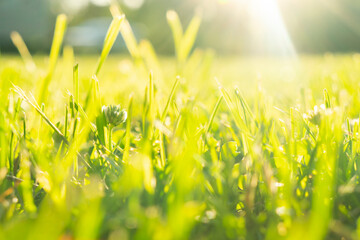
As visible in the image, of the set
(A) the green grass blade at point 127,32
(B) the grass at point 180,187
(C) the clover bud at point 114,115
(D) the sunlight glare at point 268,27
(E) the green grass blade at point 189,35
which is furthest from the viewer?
(D) the sunlight glare at point 268,27

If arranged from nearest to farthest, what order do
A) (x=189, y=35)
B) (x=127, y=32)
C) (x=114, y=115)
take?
1. (x=114, y=115)
2. (x=127, y=32)
3. (x=189, y=35)

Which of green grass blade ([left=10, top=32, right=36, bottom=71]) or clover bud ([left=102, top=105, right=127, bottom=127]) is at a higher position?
green grass blade ([left=10, top=32, right=36, bottom=71])

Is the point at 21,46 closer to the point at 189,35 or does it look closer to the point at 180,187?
the point at 189,35

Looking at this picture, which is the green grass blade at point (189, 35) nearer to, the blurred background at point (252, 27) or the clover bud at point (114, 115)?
the clover bud at point (114, 115)

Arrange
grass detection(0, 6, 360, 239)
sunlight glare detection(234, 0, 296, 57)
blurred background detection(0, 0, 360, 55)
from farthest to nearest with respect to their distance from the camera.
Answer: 1. blurred background detection(0, 0, 360, 55)
2. sunlight glare detection(234, 0, 296, 57)
3. grass detection(0, 6, 360, 239)

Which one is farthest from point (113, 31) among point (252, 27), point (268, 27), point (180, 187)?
point (252, 27)

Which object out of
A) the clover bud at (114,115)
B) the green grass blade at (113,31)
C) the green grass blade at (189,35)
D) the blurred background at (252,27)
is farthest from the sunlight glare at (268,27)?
the clover bud at (114,115)

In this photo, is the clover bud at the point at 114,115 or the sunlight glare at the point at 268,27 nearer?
the clover bud at the point at 114,115

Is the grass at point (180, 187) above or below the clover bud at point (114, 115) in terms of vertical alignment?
below

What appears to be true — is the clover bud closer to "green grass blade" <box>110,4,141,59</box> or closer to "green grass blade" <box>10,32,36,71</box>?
"green grass blade" <box>110,4,141,59</box>

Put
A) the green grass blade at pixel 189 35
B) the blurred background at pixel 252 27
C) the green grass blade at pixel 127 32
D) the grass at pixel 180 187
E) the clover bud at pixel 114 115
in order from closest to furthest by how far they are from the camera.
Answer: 1. the grass at pixel 180 187
2. the clover bud at pixel 114 115
3. the green grass blade at pixel 127 32
4. the green grass blade at pixel 189 35
5. the blurred background at pixel 252 27

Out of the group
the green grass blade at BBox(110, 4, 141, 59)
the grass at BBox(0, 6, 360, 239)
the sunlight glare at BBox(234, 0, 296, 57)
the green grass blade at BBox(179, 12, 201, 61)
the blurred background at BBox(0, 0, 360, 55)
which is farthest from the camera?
the blurred background at BBox(0, 0, 360, 55)

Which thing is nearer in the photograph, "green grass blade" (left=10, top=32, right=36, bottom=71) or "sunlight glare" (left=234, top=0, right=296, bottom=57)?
"green grass blade" (left=10, top=32, right=36, bottom=71)

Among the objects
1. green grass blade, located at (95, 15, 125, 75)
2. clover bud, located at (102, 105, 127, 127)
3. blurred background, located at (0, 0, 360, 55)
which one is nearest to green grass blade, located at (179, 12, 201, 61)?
green grass blade, located at (95, 15, 125, 75)
